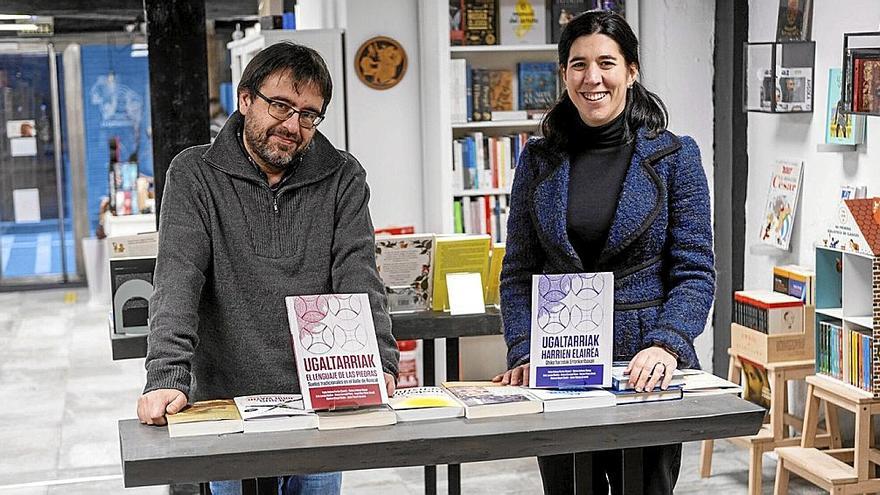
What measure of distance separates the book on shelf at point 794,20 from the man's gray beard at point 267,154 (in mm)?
3540

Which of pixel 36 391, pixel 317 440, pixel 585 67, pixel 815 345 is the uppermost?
pixel 585 67

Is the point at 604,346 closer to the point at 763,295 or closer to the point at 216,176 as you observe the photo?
the point at 216,176

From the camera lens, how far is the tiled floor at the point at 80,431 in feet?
18.1

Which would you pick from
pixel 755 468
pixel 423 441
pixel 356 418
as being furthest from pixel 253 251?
pixel 755 468

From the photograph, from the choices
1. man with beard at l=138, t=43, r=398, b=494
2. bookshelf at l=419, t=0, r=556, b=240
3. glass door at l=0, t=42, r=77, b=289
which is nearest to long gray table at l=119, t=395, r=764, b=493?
man with beard at l=138, t=43, r=398, b=494

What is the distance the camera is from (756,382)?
5609mm

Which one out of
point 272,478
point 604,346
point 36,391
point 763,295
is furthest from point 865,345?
point 36,391

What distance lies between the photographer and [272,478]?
2.63m

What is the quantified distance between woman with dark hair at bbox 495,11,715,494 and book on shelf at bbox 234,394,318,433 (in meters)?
0.57

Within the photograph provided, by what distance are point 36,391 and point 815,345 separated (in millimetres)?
5015

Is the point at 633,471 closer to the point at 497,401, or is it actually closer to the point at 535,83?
the point at 497,401

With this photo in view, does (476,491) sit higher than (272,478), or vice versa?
(272,478)

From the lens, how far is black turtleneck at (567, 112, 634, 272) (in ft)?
9.46

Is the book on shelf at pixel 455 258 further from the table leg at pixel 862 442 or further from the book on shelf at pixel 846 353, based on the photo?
the table leg at pixel 862 442
